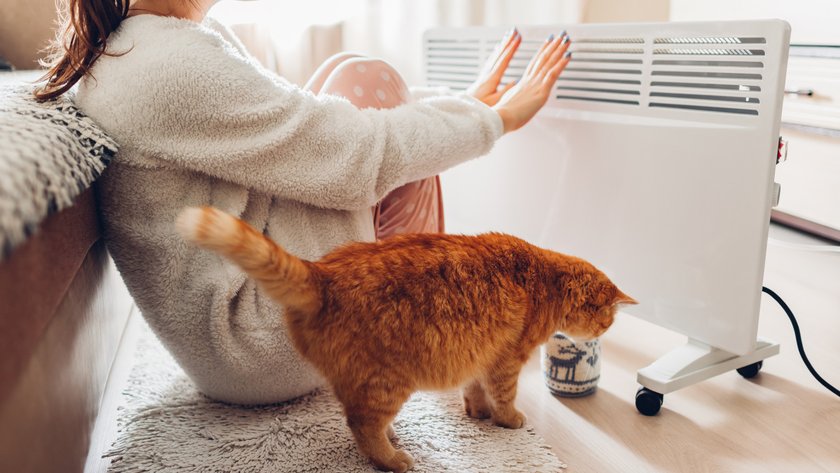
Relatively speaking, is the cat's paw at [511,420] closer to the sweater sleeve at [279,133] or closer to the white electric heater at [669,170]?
the white electric heater at [669,170]

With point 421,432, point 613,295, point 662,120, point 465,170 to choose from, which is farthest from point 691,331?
point 465,170

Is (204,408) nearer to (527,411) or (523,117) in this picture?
(527,411)

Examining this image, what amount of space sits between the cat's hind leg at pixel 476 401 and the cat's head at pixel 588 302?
0.51 ft

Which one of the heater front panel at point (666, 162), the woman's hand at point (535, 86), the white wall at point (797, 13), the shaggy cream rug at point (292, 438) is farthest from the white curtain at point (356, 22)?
the shaggy cream rug at point (292, 438)

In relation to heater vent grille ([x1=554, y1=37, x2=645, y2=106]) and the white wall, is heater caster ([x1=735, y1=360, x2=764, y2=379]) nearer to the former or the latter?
heater vent grille ([x1=554, y1=37, x2=645, y2=106])

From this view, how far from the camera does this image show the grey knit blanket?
1.47 ft

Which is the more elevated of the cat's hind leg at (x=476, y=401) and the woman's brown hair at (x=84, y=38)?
the woman's brown hair at (x=84, y=38)

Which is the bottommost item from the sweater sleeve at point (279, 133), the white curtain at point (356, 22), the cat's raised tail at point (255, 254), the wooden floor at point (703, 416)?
the wooden floor at point (703, 416)

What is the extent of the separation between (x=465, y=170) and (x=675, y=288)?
1.86ft

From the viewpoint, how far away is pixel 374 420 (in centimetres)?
81

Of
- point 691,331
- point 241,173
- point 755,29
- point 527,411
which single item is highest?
point 755,29

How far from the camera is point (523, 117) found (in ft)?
3.44

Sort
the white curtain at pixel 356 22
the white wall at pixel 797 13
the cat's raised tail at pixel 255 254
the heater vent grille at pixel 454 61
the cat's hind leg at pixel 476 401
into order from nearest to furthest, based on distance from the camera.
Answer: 1. the cat's raised tail at pixel 255 254
2. the cat's hind leg at pixel 476 401
3. the heater vent grille at pixel 454 61
4. the white wall at pixel 797 13
5. the white curtain at pixel 356 22

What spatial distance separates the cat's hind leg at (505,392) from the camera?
909 millimetres
